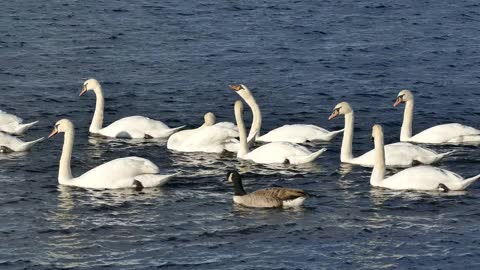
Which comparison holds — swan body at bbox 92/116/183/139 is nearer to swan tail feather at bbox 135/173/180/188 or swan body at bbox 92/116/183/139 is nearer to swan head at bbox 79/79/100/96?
swan head at bbox 79/79/100/96

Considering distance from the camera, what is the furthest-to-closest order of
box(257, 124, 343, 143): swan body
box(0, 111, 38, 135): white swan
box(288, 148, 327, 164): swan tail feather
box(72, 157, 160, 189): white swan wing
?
box(0, 111, 38, 135): white swan < box(257, 124, 343, 143): swan body < box(288, 148, 327, 164): swan tail feather < box(72, 157, 160, 189): white swan wing

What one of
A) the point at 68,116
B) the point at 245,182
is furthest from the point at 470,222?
the point at 68,116

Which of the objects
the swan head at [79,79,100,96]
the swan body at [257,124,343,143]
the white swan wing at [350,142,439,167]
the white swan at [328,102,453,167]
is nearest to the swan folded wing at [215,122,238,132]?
the swan body at [257,124,343,143]

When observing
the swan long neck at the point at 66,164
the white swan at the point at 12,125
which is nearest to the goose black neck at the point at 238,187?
the swan long neck at the point at 66,164

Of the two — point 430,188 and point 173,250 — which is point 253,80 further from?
point 173,250

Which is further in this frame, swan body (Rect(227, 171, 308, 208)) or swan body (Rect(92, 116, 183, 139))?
swan body (Rect(92, 116, 183, 139))

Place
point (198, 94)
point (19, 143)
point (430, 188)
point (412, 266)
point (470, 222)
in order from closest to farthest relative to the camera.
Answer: point (412, 266)
point (470, 222)
point (430, 188)
point (19, 143)
point (198, 94)

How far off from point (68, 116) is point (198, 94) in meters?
4.04

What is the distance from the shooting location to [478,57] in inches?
1766

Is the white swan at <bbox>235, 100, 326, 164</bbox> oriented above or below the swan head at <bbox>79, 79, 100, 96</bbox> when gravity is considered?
below

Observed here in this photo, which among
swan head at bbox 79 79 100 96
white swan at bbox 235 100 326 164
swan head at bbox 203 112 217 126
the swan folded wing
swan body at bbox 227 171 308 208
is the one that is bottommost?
swan body at bbox 227 171 308 208

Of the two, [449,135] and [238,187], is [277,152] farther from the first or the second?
[449,135]

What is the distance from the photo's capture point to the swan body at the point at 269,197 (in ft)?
90.8

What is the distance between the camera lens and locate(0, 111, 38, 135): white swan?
3472 cm
